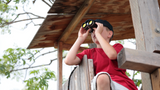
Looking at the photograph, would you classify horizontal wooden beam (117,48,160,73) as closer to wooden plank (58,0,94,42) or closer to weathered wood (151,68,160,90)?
weathered wood (151,68,160,90)

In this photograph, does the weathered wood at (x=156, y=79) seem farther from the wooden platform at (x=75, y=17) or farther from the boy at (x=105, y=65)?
the wooden platform at (x=75, y=17)

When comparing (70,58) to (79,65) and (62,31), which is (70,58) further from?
(62,31)

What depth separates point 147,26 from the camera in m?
1.86

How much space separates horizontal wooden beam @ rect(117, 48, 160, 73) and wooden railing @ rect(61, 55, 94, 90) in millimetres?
491

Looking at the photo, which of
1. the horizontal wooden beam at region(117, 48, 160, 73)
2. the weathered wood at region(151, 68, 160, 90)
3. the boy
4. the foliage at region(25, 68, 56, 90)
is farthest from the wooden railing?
the foliage at region(25, 68, 56, 90)

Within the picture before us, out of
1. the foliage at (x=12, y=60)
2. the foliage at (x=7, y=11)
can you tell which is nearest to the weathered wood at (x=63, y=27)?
the foliage at (x=12, y=60)

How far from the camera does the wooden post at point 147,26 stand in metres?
1.80

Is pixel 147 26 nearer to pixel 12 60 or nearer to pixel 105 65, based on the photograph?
pixel 105 65

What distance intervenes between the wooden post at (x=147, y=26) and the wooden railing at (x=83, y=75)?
0.51m

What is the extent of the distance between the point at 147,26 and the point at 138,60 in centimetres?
39

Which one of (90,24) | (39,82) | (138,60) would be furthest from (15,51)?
(138,60)

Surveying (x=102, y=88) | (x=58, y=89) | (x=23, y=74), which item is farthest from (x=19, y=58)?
(x=102, y=88)

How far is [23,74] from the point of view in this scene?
9125mm

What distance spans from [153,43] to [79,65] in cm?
94
